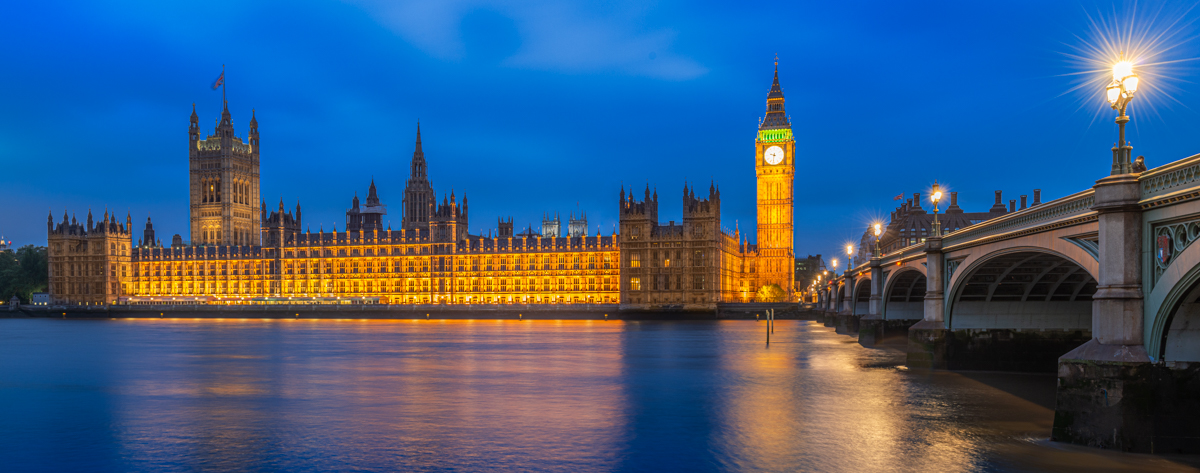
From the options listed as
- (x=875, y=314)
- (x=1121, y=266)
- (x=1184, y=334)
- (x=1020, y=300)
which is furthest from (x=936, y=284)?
(x=875, y=314)

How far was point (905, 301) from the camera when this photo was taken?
6078 centimetres

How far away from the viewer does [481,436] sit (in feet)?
76.4

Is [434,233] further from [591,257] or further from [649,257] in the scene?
[649,257]

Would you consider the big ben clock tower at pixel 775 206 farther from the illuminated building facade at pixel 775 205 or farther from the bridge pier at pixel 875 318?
the bridge pier at pixel 875 318

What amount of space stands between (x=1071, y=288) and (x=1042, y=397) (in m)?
8.51

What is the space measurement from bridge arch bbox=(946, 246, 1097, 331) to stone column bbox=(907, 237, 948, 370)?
584mm

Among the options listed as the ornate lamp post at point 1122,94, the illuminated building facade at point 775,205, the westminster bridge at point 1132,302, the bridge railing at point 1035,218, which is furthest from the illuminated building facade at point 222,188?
the ornate lamp post at point 1122,94

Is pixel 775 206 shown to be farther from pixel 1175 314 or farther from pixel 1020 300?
pixel 1175 314

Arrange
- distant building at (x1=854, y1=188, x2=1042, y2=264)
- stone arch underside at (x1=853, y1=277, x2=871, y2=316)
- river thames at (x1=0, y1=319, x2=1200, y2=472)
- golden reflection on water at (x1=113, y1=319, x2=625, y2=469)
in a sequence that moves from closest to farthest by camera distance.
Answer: river thames at (x1=0, y1=319, x2=1200, y2=472), golden reflection on water at (x1=113, y1=319, x2=625, y2=469), stone arch underside at (x1=853, y1=277, x2=871, y2=316), distant building at (x1=854, y1=188, x2=1042, y2=264)

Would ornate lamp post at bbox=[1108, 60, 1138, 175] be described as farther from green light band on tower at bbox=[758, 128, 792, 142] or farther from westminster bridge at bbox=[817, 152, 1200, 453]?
green light band on tower at bbox=[758, 128, 792, 142]

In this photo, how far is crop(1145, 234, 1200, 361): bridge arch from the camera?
17295mm

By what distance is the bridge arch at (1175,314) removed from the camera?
56.7ft

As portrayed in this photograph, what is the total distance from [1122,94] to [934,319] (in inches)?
805

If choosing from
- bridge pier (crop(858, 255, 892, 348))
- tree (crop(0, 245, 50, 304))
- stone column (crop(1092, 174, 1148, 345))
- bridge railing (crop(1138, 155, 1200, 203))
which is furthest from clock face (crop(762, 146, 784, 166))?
tree (crop(0, 245, 50, 304))
